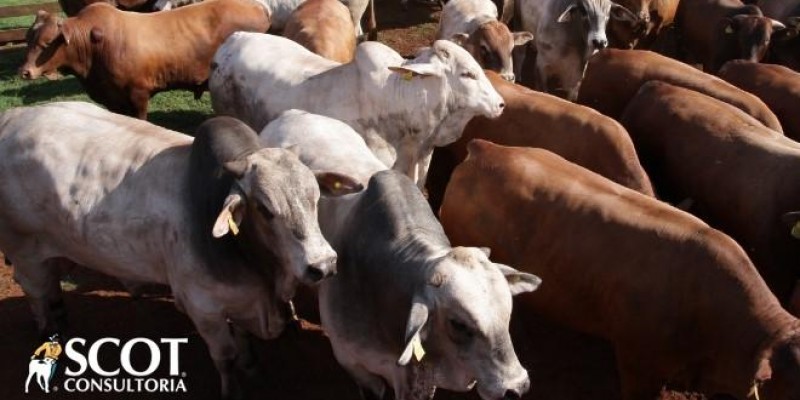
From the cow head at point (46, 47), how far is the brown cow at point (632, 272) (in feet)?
17.7

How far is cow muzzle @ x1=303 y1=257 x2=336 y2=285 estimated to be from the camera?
4.65m

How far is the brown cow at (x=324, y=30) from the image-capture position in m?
9.34

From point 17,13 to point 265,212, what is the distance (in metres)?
11.6

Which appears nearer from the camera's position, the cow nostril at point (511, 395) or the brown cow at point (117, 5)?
the cow nostril at point (511, 395)

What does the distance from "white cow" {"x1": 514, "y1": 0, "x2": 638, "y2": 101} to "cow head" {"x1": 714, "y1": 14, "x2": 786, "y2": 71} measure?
1.15 metres

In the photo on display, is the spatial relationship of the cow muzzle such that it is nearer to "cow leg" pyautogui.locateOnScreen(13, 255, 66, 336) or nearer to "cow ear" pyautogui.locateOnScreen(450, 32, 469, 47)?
"cow leg" pyautogui.locateOnScreen(13, 255, 66, 336)

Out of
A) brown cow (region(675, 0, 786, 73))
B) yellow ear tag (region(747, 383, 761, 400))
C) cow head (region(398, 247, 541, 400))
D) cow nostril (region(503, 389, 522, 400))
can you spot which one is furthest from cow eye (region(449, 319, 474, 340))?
brown cow (region(675, 0, 786, 73))

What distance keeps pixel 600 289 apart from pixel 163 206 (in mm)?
2886

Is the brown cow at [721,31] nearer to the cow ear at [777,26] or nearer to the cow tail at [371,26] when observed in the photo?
the cow ear at [777,26]

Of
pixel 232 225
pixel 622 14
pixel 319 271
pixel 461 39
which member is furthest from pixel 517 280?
pixel 622 14

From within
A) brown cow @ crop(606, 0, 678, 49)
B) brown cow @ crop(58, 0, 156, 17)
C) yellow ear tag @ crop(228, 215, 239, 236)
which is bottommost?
brown cow @ crop(58, 0, 156, 17)

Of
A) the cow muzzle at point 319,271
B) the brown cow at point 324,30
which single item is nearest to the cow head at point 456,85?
the brown cow at point 324,30

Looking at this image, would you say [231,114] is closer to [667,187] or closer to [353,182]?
[353,182]

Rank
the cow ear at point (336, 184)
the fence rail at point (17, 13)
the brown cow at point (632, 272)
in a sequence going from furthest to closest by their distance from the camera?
1. the fence rail at point (17, 13)
2. the cow ear at point (336, 184)
3. the brown cow at point (632, 272)
